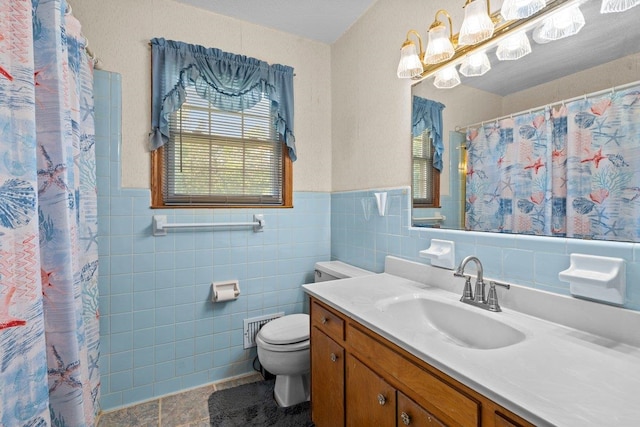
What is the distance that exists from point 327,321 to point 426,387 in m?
0.57

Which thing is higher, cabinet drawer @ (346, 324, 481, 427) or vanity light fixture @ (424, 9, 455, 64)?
vanity light fixture @ (424, 9, 455, 64)

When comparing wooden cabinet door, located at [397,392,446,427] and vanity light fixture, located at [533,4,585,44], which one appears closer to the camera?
wooden cabinet door, located at [397,392,446,427]

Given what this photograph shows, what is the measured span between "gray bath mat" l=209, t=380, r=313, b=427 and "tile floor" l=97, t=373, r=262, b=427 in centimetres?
6

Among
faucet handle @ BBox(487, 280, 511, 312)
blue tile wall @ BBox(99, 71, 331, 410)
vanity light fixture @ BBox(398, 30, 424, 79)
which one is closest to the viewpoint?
faucet handle @ BBox(487, 280, 511, 312)

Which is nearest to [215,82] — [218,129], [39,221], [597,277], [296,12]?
[218,129]

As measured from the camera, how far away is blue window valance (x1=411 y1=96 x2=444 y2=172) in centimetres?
151

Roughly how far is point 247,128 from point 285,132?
0.27 meters

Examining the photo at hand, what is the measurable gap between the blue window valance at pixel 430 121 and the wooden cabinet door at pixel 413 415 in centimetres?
106

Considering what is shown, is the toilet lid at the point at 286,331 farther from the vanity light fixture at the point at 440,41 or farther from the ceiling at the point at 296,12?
the ceiling at the point at 296,12

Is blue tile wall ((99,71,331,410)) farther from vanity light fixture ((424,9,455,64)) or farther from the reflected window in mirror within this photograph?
vanity light fixture ((424,9,455,64))

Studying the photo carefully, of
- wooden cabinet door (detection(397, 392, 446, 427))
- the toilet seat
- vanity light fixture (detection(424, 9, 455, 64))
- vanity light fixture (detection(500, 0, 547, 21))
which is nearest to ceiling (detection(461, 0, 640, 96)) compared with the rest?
vanity light fixture (detection(500, 0, 547, 21))

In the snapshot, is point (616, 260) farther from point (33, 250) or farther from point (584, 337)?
point (33, 250)

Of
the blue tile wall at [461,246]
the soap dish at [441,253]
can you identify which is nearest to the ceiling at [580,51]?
the blue tile wall at [461,246]

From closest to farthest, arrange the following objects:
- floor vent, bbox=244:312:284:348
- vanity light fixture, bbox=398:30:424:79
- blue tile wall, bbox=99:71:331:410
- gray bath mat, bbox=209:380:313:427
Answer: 1. vanity light fixture, bbox=398:30:424:79
2. gray bath mat, bbox=209:380:313:427
3. blue tile wall, bbox=99:71:331:410
4. floor vent, bbox=244:312:284:348
